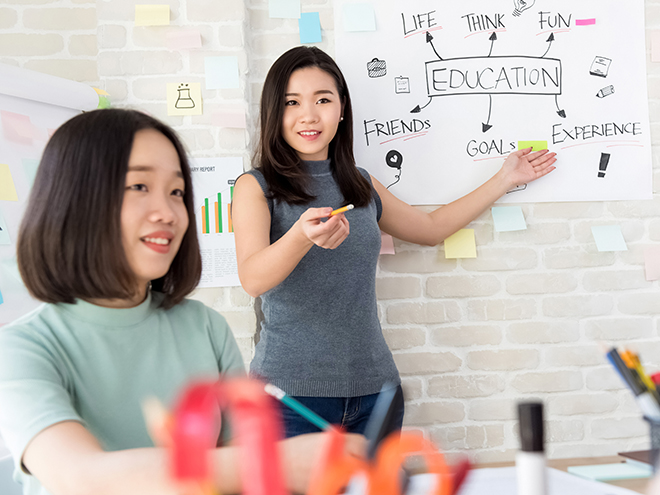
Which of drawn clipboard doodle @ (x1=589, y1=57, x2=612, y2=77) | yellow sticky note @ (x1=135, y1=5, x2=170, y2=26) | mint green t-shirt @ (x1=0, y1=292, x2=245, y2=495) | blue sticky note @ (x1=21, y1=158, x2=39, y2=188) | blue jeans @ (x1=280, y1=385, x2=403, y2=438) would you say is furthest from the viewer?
drawn clipboard doodle @ (x1=589, y1=57, x2=612, y2=77)

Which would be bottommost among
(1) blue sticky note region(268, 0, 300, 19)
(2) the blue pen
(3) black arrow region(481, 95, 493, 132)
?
(2) the blue pen

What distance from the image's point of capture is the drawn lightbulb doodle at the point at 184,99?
1.61 metres

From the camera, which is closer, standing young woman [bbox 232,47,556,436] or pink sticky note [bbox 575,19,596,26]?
standing young woman [bbox 232,47,556,436]

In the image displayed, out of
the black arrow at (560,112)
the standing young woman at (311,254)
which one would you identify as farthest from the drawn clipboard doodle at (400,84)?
the black arrow at (560,112)

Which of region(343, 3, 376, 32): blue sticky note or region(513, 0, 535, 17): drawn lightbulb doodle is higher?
region(513, 0, 535, 17): drawn lightbulb doodle

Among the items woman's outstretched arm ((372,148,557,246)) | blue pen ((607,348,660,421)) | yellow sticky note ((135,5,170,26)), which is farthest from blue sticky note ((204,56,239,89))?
blue pen ((607,348,660,421))

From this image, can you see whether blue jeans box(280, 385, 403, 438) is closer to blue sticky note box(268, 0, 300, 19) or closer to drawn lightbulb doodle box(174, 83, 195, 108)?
drawn lightbulb doodle box(174, 83, 195, 108)

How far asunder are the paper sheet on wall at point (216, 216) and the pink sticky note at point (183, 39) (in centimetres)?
33

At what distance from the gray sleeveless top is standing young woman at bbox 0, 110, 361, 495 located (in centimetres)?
50

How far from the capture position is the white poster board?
1.31 meters

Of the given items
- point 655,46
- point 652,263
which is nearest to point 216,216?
point 652,263

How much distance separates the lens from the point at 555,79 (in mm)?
1786

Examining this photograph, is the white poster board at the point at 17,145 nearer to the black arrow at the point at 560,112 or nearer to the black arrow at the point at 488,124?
the black arrow at the point at 488,124

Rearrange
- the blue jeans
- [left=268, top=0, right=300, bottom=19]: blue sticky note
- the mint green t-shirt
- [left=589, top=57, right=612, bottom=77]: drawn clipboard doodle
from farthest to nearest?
1. [left=589, top=57, right=612, bottom=77]: drawn clipboard doodle
2. [left=268, top=0, right=300, bottom=19]: blue sticky note
3. the blue jeans
4. the mint green t-shirt
